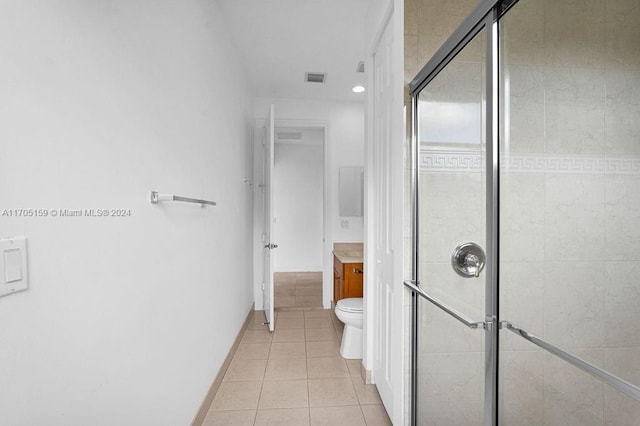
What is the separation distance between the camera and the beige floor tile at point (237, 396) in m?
2.06

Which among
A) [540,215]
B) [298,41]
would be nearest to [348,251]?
[298,41]

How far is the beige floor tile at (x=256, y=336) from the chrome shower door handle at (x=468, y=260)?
230cm

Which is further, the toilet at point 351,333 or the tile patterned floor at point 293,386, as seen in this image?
the toilet at point 351,333

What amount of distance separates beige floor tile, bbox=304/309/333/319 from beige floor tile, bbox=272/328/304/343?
0.46 meters

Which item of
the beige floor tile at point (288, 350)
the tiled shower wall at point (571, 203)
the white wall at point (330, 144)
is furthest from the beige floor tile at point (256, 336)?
the tiled shower wall at point (571, 203)

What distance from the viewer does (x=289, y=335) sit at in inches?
128

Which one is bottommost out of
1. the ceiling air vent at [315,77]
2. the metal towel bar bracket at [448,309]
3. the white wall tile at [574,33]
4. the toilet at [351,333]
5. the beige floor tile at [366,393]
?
the beige floor tile at [366,393]

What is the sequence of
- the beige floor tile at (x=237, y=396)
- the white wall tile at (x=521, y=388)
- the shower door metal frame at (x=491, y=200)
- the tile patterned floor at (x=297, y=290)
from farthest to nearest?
1. the tile patterned floor at (x=297, y=290)
2. the beige floor tile at (x=237, y=396)
3. the shower door metal frame at (x=491, y=200)
4. the white wall tile at (x=521, y=388)

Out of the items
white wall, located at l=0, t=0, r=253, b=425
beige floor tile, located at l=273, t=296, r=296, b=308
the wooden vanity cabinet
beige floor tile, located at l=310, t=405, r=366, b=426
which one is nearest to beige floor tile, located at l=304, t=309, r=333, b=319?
beige floor tile, located at l=273, t=296, r=296, b=308

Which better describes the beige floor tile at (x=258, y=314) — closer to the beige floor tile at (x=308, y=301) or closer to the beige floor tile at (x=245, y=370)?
the beige floor tile at (x=308, y=301)

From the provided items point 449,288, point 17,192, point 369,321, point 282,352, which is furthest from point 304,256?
point 17,192

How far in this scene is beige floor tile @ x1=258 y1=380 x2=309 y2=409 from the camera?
2.08m

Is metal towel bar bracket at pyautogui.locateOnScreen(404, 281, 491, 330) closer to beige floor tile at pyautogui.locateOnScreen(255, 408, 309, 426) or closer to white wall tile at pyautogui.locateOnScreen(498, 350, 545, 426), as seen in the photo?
white wall tile at pyautogui.locateOnScreen(498, 350, 545, 426)

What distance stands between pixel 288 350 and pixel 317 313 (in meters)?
1.09
